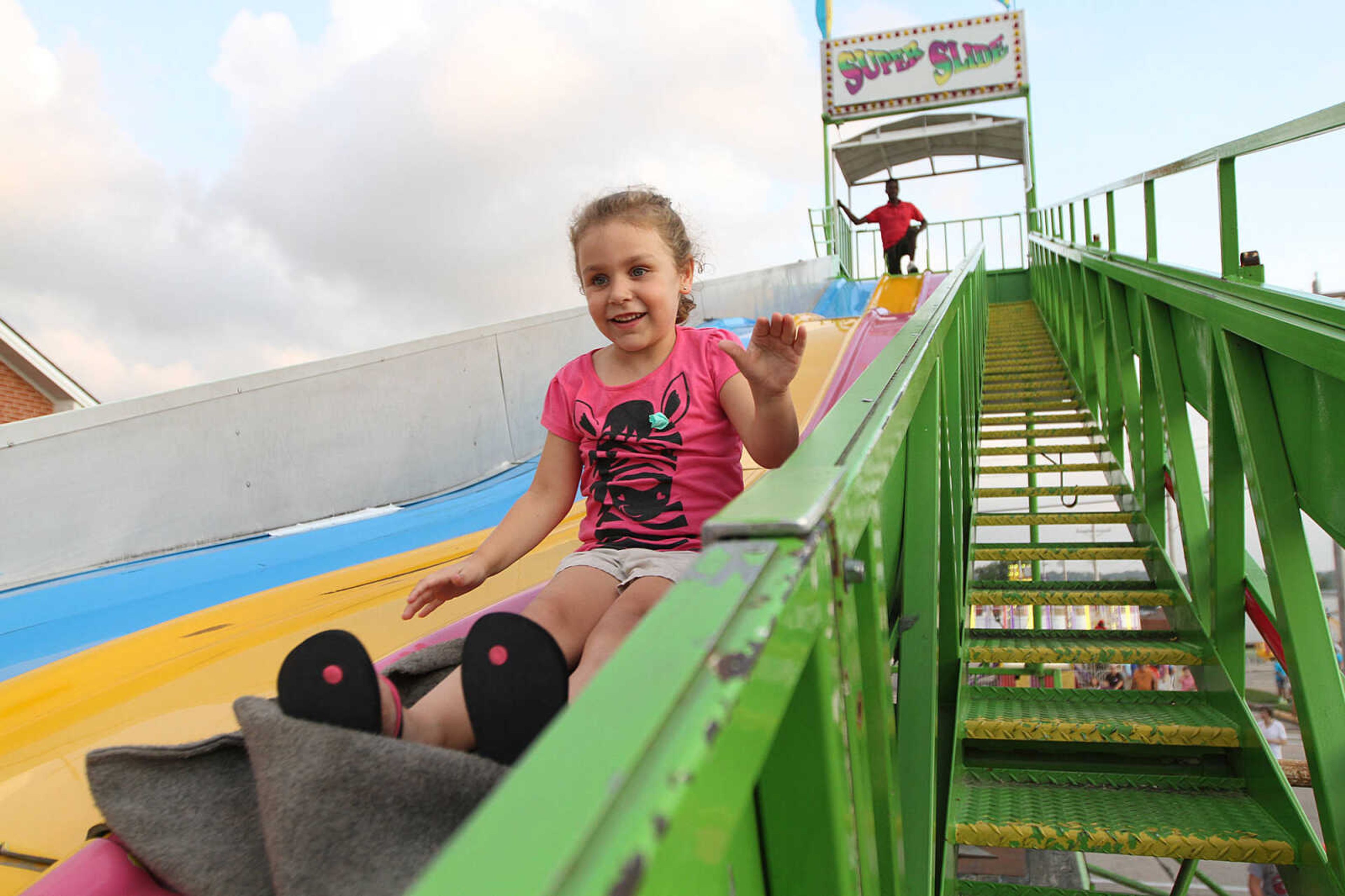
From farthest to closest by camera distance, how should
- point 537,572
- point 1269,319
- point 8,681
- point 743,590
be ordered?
1. point 537,572
2. point 8,681
3. point 1269,319
4. point 743,590

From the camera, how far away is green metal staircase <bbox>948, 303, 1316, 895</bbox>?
2.16m

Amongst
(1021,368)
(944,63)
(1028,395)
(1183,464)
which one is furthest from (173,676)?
(944,63)

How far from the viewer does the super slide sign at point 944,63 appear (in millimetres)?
14773

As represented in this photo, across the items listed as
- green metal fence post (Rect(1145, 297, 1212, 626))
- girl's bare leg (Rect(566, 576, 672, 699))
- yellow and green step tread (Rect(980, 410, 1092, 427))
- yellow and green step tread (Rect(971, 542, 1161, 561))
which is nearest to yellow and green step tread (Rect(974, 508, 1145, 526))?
yellow and green step tread (Rect(971, 542, 1161, 561))

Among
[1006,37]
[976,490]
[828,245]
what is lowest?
[976,490]

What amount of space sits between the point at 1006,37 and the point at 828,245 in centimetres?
463

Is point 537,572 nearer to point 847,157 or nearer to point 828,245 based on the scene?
point 828,245

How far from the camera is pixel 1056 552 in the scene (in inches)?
155

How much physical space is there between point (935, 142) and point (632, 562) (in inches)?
634

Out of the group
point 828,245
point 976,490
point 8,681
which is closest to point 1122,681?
point 828,245

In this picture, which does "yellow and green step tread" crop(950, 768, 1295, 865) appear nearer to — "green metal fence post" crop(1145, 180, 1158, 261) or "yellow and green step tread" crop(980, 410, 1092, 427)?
"green metal fence post" crop(1145, 180, 1158, 261)

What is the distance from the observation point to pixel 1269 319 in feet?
6.91

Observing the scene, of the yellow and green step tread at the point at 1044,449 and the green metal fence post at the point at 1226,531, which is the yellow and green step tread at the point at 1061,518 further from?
the green metal fence post at the point at 1226,531

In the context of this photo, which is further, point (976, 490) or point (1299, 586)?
point (976, 490)
